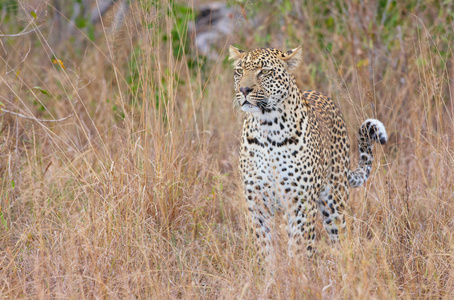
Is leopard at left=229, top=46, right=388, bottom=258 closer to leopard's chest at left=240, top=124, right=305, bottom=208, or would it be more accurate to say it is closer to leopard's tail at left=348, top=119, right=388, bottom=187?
leopard's chest at left=240, top=124, right=305, bottom=208

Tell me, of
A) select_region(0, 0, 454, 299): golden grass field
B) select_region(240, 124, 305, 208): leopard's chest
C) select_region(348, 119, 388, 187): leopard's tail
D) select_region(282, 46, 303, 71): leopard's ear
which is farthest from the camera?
select_region(348, 119, 388, 187): leopard's tail

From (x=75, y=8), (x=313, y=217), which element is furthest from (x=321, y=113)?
(x=75, y=8)

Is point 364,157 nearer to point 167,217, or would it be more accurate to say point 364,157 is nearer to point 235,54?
point 235,54

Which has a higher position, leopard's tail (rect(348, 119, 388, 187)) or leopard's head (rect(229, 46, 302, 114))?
leopard's head (rect(229, 46, 302, 114))

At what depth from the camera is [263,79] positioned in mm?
4051

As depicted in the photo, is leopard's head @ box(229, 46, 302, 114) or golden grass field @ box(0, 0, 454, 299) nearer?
golden grass field @ box(0, 0, 454, 299)

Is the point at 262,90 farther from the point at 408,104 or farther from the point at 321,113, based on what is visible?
the point at 408,104

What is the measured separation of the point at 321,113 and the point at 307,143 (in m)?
0.69

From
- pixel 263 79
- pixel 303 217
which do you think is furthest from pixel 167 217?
pixel 263 79

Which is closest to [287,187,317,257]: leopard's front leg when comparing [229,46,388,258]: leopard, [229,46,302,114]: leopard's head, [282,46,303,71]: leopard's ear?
[229,46,388,258]: leopard

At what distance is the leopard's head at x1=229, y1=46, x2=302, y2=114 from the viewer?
3.96 meters

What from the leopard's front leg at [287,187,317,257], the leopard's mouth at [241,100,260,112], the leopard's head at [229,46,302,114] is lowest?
the leopard's front leg at [287,187,317,257]

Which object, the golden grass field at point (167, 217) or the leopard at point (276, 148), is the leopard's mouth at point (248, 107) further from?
the golden grass field at point (167, 217)

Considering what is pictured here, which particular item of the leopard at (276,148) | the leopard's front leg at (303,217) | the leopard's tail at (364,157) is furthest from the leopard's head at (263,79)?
the leopard's tail at (364,157)
